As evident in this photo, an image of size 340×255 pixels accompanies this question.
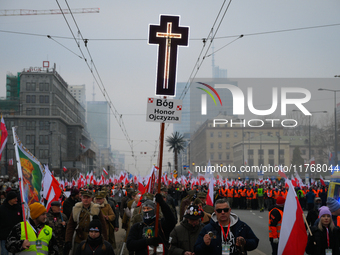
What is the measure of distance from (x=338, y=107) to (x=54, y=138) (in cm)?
5623

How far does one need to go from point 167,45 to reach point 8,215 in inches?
200

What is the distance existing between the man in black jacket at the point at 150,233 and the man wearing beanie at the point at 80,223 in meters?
2.26

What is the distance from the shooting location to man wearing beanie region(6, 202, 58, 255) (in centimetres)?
616

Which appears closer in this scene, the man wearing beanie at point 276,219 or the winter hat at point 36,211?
the winter hat at point 36,211

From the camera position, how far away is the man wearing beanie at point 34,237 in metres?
6.16

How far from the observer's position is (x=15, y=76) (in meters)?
115

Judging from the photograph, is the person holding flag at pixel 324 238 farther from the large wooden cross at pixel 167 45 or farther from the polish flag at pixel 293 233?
the large wooden cross at pixel 167 45

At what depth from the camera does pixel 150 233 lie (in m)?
6.51

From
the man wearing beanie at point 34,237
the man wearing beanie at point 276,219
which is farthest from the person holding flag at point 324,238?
the man wearing beanie at point 34,237

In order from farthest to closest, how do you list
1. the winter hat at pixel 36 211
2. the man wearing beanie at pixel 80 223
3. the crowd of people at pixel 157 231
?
1. the man wearing beanie at pixel 80 223
2. the winter hat at pixel 36 211
3. the crowd of people at pixel 157 231

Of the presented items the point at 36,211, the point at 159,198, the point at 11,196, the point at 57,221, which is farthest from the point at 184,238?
the point at 11,196

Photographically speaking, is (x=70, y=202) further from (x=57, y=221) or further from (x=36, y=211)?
(x=36, y=211)

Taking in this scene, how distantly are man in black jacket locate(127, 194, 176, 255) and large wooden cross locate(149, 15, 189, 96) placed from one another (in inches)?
61.2

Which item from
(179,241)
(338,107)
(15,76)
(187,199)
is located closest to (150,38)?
(179,241)
